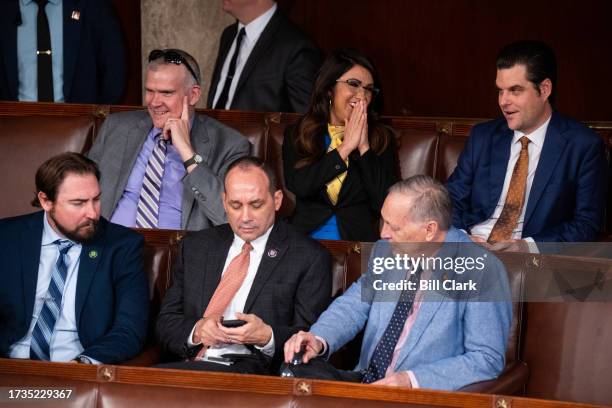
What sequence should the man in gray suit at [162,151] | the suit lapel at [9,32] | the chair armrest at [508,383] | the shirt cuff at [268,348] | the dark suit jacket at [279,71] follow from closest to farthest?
the chair armrest at [508,383], the shirt cuff at [268,348], the man in gray suit at [162,151], the dark suit jacket at [279,71], the suit lapel at [9,32]

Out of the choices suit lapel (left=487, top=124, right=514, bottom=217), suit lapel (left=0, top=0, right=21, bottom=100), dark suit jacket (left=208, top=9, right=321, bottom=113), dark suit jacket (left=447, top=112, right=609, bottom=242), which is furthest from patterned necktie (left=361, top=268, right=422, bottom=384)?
suit lapel (left=0, top=0, right=21, bottom=100)

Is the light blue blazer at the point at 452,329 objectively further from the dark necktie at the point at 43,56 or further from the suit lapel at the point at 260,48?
the dark necktie at the point at 43,56

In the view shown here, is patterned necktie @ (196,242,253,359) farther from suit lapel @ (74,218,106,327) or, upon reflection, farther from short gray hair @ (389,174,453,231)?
short gray hair @ (389,174,453,231)

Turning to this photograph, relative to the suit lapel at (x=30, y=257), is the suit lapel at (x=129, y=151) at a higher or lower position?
higher

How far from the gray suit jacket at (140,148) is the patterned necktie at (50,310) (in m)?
0.55

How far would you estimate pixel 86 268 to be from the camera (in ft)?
9.34

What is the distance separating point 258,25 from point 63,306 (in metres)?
1.65

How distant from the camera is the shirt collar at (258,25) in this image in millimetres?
4117

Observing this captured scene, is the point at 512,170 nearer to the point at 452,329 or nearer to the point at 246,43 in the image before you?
the point at 452,329

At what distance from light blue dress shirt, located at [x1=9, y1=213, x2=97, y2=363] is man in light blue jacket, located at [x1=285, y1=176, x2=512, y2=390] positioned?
63 centimetres

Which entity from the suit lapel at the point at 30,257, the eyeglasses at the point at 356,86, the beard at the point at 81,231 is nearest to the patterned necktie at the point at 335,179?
the eyeglasses at the point at 356,86

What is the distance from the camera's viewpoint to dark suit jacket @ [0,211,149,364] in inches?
111

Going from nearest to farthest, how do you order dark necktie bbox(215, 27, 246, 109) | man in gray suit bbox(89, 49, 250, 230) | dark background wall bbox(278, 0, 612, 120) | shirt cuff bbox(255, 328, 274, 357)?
shirt cuff bbox(255, 328, 274, 357), man in gray suit bbox(89, 49, 250, 230), dark necktie bbox(215, 27, 246, 109), dark background wall bbox(278, 0, 612, 120)

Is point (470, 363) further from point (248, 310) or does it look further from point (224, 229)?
point (224, 229)
